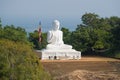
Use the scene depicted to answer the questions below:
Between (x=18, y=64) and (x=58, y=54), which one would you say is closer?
(x=18, y=64)

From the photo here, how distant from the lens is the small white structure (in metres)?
29.7

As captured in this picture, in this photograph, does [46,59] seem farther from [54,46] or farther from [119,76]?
[119,76]

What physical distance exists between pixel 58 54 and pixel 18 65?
12.8 metres

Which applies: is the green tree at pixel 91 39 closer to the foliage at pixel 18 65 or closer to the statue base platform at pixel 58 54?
the statue base platform at pixel 58 54

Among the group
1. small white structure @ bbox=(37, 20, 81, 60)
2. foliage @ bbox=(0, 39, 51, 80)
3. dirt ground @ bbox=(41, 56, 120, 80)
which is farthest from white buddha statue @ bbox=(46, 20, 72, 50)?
foliage @ bbox=(0, 39, 51, 80)

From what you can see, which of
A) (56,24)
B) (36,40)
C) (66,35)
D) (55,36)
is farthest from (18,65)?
(66,35)

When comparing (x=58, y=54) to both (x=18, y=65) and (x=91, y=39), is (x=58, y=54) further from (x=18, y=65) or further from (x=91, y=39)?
(x=18, y=65)

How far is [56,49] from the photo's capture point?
99.5 feet

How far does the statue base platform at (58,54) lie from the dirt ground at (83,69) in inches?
52.0

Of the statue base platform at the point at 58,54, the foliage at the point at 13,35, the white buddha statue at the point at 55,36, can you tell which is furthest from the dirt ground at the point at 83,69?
the foliage at the point at 13,35

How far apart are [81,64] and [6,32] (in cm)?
560

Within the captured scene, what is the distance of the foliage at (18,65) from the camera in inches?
667

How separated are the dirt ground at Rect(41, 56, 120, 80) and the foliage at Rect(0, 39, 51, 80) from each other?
15.4ft

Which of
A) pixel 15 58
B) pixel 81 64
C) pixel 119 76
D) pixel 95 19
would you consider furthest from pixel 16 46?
pixel 95 19
